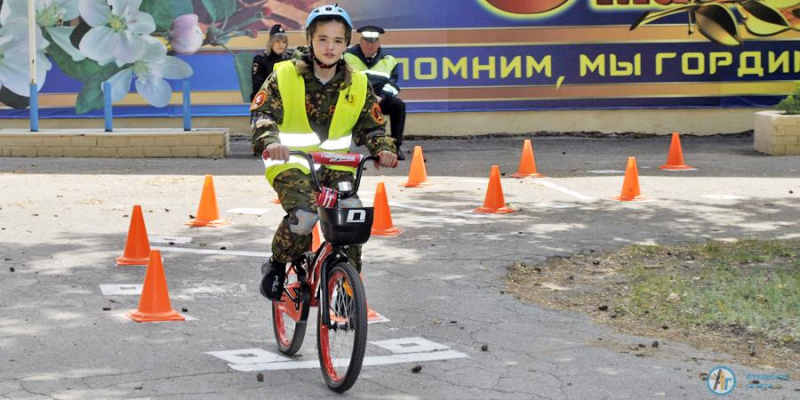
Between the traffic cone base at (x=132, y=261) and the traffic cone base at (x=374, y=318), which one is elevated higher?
the traffic cone base at (x=132, y=261)

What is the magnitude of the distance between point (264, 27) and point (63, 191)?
7.24m

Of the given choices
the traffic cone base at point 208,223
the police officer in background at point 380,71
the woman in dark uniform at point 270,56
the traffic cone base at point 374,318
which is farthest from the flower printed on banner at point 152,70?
the traffic cone base at point 374,318

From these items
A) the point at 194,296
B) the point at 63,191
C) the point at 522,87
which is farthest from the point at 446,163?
the point at 194,296

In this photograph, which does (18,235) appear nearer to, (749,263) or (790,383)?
(749,263)

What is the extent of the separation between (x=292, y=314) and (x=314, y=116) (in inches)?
38.5

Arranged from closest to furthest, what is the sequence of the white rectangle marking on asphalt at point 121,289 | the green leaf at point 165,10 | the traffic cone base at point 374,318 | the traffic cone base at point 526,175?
the traffic cone base at point 374,318
the white rectangle marking on asphalt at point 121,289
the traffic cone base at point 526,175
the green leaf at point 165,10

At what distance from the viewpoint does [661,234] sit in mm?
10938

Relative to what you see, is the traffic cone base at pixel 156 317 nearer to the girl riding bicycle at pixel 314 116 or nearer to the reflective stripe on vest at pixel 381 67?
the girl riding bicycle at pixel 314 116

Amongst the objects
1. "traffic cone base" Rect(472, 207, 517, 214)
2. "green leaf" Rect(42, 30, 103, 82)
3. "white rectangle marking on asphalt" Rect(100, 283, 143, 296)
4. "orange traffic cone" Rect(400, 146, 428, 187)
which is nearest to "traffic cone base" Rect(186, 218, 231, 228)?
"traffic cone base" Rect(472, 207, 517, 214)

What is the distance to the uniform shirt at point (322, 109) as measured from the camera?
6410mm

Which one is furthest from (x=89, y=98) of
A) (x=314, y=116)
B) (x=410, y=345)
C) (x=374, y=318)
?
(x=314, y=116)

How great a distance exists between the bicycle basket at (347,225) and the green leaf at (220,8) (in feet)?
48.1

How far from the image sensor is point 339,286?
19.7 feet

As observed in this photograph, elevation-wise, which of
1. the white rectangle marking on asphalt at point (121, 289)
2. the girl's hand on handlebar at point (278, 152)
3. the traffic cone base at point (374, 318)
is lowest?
the traffic cone base at point (374, 318)
